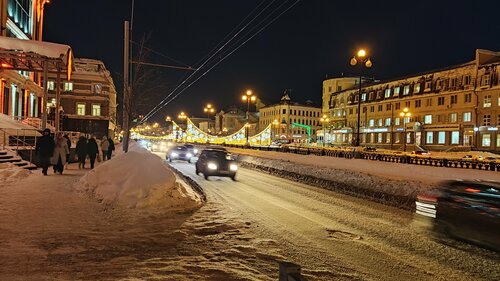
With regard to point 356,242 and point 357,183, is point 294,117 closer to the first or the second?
point 357,183

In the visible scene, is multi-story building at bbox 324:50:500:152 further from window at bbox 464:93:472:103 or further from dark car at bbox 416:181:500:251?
dark car at bbox 416:181:500:251

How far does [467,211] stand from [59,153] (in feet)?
52.1

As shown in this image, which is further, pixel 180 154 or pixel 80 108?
pixel 80 108

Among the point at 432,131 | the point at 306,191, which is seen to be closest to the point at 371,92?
the point at 432,131

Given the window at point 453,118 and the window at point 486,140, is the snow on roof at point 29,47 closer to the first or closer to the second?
the window at point 486,140

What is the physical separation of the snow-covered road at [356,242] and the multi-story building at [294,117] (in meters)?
94.0

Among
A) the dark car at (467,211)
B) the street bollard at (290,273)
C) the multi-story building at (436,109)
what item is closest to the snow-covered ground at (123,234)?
the street bollard at (290,273)

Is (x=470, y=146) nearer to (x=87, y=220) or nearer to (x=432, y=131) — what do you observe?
(x=432, y=131)

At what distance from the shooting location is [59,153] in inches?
703

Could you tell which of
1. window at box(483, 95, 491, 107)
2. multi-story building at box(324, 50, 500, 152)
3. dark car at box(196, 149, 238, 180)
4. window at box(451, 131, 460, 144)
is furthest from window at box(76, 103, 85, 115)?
window at box(483, 95, 491, 107)

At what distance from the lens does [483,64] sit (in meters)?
56.7

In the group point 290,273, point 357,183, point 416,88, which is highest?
point 416,88

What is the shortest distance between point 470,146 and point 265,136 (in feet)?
121

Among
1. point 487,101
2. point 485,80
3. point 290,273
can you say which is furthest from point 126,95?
point 487,101
